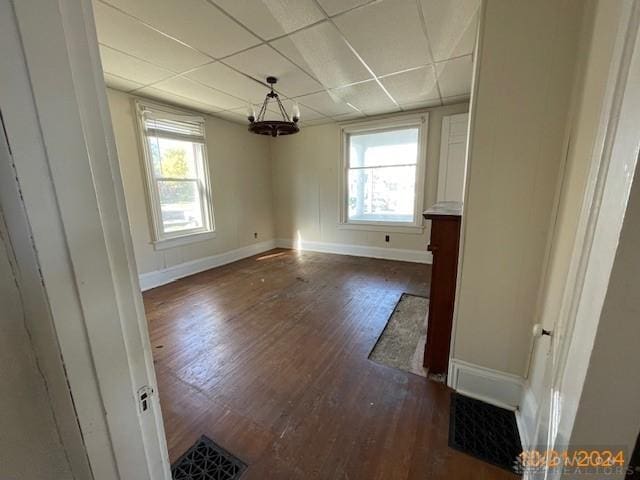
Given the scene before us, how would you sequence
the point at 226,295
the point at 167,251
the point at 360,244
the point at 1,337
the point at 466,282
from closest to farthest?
the point at 1,337, the point at 466,282, the point at 226,295, the point at 167,251, the point at 360,244

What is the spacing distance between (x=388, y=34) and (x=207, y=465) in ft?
9.73

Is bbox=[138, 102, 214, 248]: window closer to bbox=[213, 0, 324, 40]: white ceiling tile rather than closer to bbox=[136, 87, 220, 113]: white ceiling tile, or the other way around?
bbox=[136, 87, 220, 113]: white ceiling tile

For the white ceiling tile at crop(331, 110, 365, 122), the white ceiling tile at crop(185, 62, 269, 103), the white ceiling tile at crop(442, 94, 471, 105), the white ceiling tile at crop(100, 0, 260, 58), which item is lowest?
the white ceiling tile at crop(185, 62, 269, 103)

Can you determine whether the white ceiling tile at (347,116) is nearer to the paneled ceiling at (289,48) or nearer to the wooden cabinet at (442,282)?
the paneled ceiling at (289,48)

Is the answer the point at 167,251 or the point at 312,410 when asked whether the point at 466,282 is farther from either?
the point at 167,251

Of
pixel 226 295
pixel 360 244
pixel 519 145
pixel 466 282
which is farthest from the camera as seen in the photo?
pixel 360 244

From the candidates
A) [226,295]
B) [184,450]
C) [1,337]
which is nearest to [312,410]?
[184,450]

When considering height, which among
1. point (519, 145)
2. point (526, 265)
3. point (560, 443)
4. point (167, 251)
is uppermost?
point (519, 145)


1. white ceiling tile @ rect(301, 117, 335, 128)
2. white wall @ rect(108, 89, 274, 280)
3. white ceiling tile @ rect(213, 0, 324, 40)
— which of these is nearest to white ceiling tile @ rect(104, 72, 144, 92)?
white wall @ rect(108, 89, 274, 280)

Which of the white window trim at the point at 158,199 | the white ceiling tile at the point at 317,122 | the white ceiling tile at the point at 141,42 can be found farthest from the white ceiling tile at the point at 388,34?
the white window trim at the point at 158,199

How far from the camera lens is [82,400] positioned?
0.47 m

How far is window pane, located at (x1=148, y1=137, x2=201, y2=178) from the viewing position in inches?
135

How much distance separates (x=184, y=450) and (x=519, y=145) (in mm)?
2260

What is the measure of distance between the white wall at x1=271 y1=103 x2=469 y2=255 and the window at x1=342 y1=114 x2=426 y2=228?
175 millimetres
